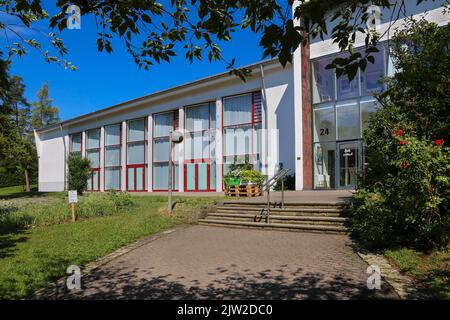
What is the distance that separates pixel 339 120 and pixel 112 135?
2049 cm

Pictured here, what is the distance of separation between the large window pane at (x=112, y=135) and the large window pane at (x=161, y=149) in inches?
203

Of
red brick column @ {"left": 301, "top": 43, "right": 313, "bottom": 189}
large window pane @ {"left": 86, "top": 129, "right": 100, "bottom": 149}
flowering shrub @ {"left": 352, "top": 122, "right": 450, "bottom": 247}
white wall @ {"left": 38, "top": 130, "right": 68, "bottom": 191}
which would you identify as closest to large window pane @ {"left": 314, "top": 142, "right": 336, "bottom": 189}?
red brick column @ {"left": 301, "top": 43, "right": 313, "bottom": 189}

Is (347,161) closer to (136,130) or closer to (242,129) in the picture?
(242,129)

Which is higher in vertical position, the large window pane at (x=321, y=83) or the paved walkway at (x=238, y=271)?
the large window pane at (x=321, y=83)

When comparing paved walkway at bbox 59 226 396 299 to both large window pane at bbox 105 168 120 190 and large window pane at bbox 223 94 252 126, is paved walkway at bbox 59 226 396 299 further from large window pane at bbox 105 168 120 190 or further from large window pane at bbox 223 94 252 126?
large window pane at bbox 105 168 120 190

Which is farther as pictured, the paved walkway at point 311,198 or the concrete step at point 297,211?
the paved walkway at point 311,198

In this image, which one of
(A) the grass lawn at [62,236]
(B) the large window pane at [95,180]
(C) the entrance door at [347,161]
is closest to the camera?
(A) the grass lawn at [62,236]

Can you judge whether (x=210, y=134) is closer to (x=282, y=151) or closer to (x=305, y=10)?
(x=282, y=151)

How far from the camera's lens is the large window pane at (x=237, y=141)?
22.6 metres

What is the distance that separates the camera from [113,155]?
107 feet

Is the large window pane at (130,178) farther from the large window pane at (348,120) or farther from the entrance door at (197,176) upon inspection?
the large window pane at (348,120)

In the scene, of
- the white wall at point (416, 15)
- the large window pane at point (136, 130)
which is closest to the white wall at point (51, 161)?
the large window pane at point (136, 130)

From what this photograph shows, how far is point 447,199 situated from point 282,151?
48.0 ft
